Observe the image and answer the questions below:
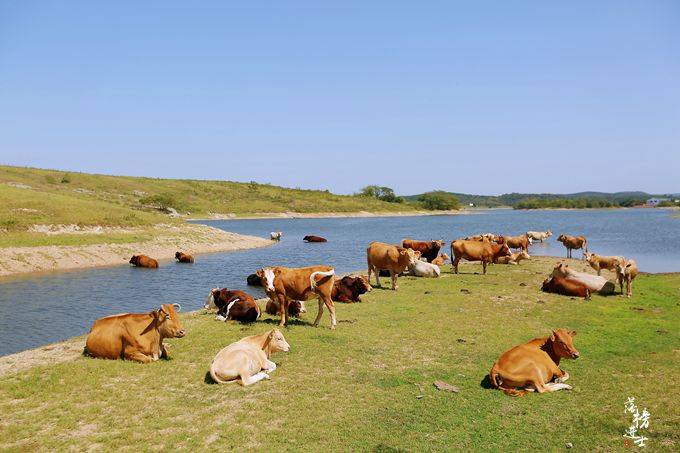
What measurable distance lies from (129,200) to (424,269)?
77.9 metres

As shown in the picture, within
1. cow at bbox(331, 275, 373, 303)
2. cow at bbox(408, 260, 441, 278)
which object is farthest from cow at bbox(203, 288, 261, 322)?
cow at bbox(408, 260, 441, 278)

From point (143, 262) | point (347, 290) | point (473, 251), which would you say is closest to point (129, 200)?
point (143, 262)

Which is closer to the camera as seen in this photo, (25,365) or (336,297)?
(25,365)

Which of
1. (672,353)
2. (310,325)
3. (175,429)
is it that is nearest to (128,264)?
(310,325)

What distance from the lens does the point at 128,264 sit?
100ft

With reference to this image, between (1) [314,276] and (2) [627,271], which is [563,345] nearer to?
(1) [314,276]

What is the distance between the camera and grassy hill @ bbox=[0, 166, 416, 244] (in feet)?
120

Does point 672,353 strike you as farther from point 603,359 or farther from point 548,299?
point 548,299

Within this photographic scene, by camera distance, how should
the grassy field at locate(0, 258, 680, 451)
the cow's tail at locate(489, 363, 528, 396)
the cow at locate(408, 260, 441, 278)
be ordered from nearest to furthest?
the grassy field at locate(0, 258, 680, 451) → the cow's tail at locate(489, 363, 528, 396) → the cow at locate(408, 260, 441, 278)

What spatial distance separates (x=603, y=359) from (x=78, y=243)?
3105 centimetres

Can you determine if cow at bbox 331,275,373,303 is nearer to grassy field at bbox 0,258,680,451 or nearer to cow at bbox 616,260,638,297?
grassy field at bbox 0,258,680,451

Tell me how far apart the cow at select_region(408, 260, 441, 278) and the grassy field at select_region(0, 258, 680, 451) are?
903 centimetres

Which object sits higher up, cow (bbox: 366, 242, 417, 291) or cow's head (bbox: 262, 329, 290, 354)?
cow (bbox: 366, 242, 417, 291)

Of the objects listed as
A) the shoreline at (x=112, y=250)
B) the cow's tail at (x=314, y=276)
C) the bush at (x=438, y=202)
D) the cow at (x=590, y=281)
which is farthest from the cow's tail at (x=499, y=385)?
the bush at (x=438, y=202)
